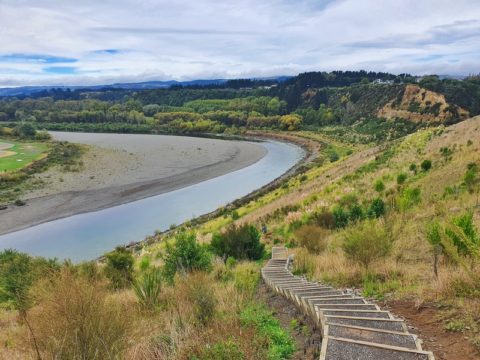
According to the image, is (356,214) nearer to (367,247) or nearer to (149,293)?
(367,247)

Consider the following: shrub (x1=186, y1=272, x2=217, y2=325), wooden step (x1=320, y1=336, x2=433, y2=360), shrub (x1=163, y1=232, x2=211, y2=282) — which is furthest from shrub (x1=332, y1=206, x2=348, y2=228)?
wooden step (x1=320, y1=336, x2=433, y2=360)

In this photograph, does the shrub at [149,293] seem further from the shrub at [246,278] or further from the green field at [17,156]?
the green field at [17,156]

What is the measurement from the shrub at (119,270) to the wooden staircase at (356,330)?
8.53 meters

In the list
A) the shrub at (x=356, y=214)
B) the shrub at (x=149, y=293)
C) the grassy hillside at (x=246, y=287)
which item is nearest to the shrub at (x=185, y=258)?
the grassy hillside at (x=246, y=287)

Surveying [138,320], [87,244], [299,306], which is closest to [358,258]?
[299,306]

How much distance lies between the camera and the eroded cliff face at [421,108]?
7538 centimetres

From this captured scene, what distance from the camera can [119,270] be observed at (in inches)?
555

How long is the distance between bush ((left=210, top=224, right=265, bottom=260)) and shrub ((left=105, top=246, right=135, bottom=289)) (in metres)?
3.49

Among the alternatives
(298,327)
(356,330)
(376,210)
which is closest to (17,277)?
(298,327)

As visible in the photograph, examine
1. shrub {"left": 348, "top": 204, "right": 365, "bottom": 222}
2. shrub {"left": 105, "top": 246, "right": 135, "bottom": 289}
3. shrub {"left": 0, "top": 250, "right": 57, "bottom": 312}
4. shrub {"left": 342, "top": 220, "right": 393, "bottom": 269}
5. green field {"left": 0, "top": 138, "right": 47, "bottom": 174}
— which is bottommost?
green field {"left": 0, "top": 138, "right": 47, "bottom": 174}

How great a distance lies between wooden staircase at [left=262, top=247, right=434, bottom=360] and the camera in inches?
151

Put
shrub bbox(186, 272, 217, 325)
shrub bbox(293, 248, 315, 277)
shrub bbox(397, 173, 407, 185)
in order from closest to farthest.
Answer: shrub bbox(186, 272, 217, 325)
shrub bbox(293, 248, 315, 277)
shrub bbox(397, 173, 407, 185)

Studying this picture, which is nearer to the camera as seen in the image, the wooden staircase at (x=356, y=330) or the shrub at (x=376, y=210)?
the wooden staircase at (x=356, y=330)

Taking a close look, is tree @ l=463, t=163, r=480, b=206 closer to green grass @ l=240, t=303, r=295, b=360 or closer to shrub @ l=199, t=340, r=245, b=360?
green grass @ l=240, t=303, r=295, b=360
